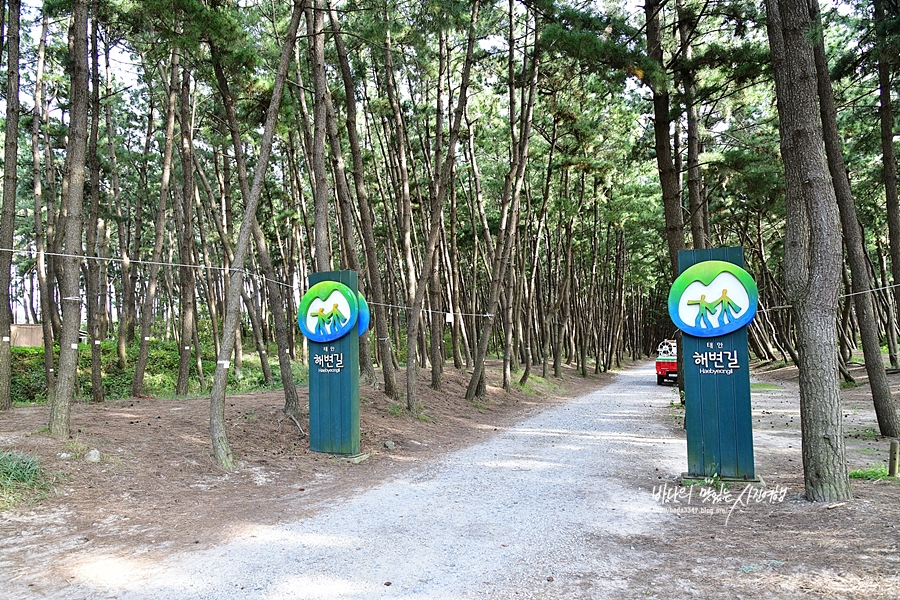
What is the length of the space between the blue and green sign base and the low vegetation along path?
0.83 meters

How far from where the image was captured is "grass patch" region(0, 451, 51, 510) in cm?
569

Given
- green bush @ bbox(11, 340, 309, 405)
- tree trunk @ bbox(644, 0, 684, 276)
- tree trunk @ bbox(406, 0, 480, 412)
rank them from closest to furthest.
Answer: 1. tree trunk @ bbox(406, 0, 480, 412)
2. tree trunk @ bbox(644, 0, 684, 276)
3. green bush @ bbox(11, 340, 309, 405)

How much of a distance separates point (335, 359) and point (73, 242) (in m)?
3.75

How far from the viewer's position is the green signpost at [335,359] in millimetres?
9000

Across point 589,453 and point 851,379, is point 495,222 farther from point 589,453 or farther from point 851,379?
point 589,453

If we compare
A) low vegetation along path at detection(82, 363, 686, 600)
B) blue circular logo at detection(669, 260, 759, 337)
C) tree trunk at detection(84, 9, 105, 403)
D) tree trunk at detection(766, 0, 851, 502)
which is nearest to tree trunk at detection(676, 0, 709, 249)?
tree trunk at detection(766, 0, 851, 502)

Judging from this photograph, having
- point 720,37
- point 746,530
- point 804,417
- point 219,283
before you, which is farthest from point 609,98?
point 219,283

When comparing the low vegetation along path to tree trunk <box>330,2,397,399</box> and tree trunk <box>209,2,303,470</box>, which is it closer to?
tree trunk <box>209,2,303,470</box>

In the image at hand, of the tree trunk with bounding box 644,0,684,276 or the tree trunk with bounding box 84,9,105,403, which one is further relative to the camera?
the tree trunk with bounding box 644,0,684,276

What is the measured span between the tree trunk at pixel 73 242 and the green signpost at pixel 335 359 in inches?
121

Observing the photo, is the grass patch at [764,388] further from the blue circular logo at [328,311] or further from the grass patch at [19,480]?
the grass patch at [19,480]

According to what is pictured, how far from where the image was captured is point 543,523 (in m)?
5.45

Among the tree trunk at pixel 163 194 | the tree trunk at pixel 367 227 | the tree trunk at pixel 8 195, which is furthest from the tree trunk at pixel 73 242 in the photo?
the tree trunk at pixel 367 227

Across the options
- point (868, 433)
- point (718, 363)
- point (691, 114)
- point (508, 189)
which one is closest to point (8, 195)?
point (718, 363)
